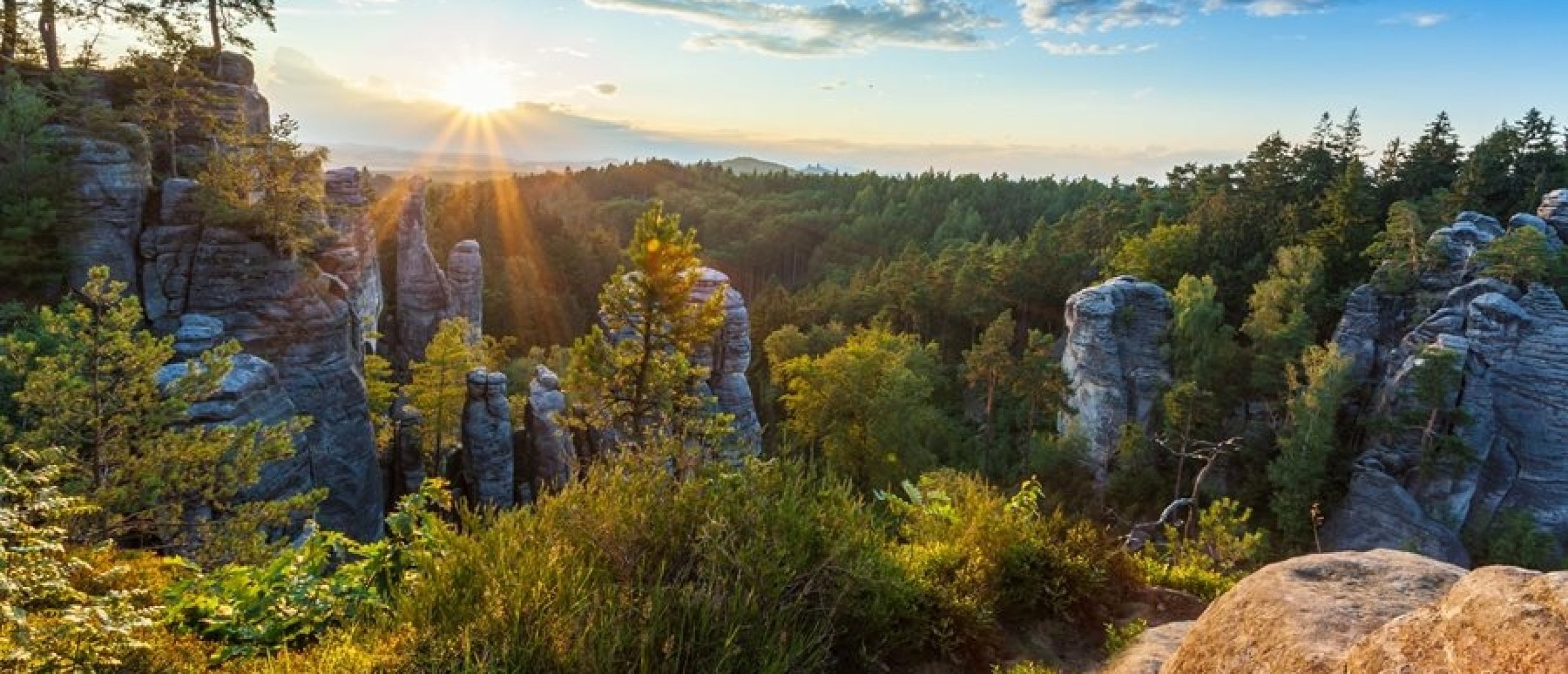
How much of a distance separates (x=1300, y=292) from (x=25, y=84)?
51.5 meters

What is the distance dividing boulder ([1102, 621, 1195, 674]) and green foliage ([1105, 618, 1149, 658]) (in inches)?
2.6

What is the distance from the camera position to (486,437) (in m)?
25.7

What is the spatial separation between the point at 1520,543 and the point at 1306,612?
118 ft

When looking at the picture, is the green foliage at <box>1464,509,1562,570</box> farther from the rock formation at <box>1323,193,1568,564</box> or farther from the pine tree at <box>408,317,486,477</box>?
the pine tree at <box>408,317,486,477</box>

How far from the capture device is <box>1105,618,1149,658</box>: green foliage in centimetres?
549

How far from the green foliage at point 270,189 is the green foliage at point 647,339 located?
417 inches

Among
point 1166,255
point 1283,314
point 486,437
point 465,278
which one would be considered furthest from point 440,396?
point 1166,255

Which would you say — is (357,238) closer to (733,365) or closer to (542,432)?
(542,432)

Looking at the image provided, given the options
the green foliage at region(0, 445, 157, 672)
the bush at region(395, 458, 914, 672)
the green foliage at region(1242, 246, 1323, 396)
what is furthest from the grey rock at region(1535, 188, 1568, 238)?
the green foliage at region(0, 445, 157, 672)

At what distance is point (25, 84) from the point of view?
2178cm

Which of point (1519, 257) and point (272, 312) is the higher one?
point (1519, 257)

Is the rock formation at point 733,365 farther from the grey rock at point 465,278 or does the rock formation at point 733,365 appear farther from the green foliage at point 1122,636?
the grey rock at point 465,278

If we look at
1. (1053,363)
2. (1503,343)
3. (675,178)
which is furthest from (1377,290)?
(675,178)

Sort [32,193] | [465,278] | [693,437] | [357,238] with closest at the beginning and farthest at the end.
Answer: [693,437] → [32,193] → [357,238] → [465,278]
